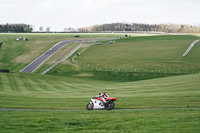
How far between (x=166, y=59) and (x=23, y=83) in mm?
49832

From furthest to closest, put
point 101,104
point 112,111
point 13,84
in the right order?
point 13,84
point 101,104
point 112,111

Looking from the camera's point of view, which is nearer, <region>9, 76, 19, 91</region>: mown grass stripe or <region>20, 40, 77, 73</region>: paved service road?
<region>9, 76, 19, 91</region>: mown grass stripe

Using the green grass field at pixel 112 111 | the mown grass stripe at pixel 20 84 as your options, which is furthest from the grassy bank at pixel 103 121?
the mown grass stripe at pixel 20 84

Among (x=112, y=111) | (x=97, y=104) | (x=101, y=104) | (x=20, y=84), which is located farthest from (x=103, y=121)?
(x=20, y=84)

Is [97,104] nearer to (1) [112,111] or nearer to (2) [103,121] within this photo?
(1) [112,111]

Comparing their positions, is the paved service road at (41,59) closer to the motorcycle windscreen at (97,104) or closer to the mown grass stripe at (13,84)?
the mown grass stripe at (13,84)

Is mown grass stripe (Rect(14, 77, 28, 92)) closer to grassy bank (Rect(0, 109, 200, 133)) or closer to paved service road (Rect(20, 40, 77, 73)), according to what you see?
grassy bank (Rect(0, 109, 200, 133))

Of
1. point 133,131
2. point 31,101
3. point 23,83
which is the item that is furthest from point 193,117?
point 23,83

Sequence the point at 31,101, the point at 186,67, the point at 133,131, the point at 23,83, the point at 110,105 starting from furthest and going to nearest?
the point at 186,67 → the point at 23,83 → the point at 31,101 → the point at 110,105 → the point at 133,131

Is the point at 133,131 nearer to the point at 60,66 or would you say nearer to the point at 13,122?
the point at 13,122

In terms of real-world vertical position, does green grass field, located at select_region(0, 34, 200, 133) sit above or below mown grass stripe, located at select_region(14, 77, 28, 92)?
above

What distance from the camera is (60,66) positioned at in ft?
310

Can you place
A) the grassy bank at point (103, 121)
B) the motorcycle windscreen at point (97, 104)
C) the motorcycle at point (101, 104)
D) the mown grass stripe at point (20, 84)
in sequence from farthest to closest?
the mown grass stripe at point (20, 84) → the motorcycle windscreen at point (97, 104) → the motorcycle at point (101, 104) → the grassy bank at point (103, 121)

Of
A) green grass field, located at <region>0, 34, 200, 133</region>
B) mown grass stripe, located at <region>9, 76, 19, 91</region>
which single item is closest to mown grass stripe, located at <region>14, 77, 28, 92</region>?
green grass field, located at <region>0, 34, 200, 133</region>
